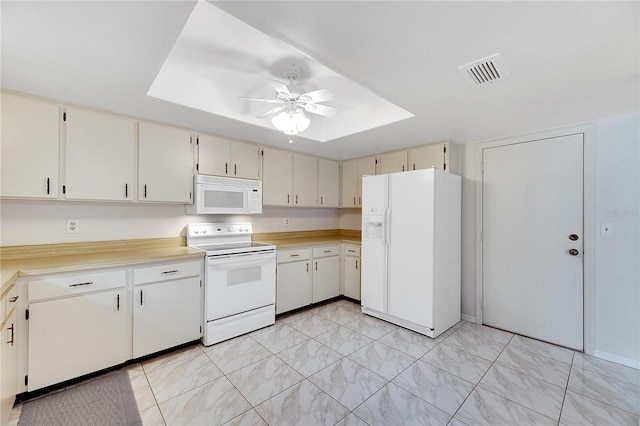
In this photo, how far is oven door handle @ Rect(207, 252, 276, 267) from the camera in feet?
8.73

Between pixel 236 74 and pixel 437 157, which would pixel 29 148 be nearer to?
pixel 236 74

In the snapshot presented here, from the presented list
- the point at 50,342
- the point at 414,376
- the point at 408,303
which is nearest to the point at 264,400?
the point at 414,376

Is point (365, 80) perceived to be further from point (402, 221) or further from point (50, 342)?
point (50, 342)

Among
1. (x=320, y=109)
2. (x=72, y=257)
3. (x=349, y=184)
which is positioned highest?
(x=320, y=109)

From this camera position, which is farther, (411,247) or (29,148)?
(411,247)

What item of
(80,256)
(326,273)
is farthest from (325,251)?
(80,256)

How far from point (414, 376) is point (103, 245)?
3.01m

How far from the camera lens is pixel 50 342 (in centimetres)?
192

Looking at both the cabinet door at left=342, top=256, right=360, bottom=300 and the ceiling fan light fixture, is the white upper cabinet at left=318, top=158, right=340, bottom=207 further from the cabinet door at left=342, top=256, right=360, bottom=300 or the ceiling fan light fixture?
the ceiling fan light fixture

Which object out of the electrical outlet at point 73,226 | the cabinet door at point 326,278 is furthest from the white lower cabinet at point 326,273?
the electrical outlet at point 73,226

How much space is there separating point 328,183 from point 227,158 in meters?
1.67

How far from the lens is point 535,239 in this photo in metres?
2.89

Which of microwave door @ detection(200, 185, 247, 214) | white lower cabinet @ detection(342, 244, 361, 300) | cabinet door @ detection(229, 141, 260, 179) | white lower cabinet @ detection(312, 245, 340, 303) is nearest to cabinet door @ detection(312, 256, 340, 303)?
white lower cabinet @ detection(312, 245, 340, 303)

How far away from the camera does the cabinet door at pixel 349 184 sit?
4229 mm
